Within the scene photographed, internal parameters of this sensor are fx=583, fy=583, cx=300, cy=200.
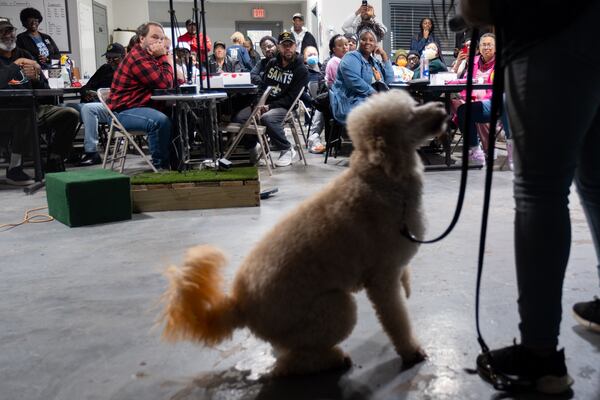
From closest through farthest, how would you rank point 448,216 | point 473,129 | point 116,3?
point 448,216 → point 473,129 → point 116,3

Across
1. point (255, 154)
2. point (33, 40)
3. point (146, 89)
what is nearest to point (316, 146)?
point (255, 154)

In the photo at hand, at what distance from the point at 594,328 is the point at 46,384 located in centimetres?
167

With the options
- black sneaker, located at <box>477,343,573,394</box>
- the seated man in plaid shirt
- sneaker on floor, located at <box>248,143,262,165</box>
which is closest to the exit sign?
sneaker on floor, located at <box>248,143,262,165</box>

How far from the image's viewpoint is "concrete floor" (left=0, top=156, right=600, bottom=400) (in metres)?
1.59

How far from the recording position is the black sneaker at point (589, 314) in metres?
1.85

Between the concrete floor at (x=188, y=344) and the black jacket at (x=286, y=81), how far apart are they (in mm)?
3086

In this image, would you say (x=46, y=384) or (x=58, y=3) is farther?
(x=58, y=3)

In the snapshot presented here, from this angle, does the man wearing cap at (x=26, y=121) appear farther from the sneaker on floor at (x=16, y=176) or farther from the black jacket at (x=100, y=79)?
the black jacket at (x=100, y=79)

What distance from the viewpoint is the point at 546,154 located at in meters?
1.35

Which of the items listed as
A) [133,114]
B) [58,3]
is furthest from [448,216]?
[58,3]

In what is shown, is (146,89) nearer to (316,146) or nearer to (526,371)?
(316,146)

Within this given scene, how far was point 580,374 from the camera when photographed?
1.59 m

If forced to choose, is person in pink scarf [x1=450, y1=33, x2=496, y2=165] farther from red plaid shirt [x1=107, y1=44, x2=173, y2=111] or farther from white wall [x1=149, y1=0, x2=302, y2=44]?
white wall [x1=149, y1=0, x2=302, y2=44]

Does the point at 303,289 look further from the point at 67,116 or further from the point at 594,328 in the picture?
the point at 67,116
